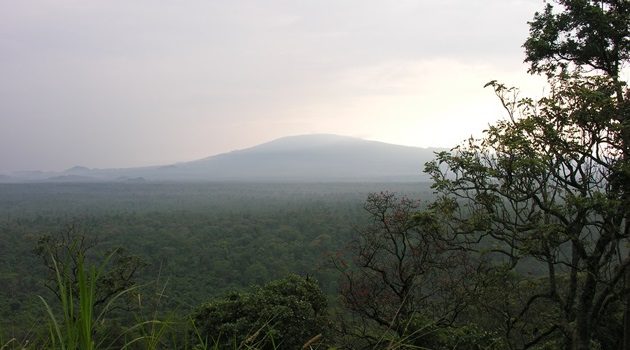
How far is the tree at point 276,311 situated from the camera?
11.9 m

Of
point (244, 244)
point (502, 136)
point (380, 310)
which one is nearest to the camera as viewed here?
point (502, 136)

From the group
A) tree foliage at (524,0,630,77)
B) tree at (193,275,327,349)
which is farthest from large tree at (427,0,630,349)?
tree at (193,275,327,349)

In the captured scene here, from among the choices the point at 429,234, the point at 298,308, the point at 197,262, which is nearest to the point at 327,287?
the point at 197,262

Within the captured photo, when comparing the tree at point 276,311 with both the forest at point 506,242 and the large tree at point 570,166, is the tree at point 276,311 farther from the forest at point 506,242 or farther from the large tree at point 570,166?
the large tree at point 570,166

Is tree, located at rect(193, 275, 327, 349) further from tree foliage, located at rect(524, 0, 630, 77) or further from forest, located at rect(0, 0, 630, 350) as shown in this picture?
tree foliage, located at rect(524, 0, 630, 77)

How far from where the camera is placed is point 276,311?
1176cm

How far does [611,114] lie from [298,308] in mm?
9353

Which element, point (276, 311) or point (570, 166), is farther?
point (276, 311)

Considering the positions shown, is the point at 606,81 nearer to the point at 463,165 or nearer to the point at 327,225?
the point at 463,165

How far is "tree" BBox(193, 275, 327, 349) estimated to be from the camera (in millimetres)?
11945

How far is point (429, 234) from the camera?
9977 millimetres

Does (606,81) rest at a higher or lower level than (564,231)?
higher

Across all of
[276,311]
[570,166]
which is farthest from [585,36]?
[276,311]

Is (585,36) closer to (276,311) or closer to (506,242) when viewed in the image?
(506,242)
